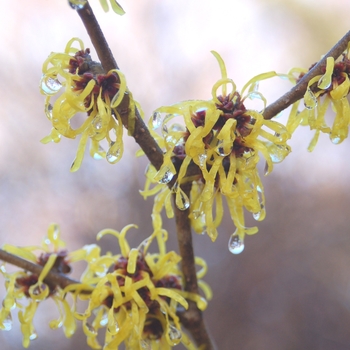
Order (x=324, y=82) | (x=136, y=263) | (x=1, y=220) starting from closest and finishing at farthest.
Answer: (x=324, y=82), (x=136, y=263), (x=1, y=220)

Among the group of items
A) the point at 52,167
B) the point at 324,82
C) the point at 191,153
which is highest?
the point at 324,82

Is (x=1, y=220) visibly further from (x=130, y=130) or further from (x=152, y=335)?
(x=130, y=130)

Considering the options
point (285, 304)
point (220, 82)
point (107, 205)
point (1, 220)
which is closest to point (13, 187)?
point (1, 220)

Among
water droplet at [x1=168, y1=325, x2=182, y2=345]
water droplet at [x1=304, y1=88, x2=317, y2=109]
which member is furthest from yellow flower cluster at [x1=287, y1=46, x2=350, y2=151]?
water droplet at [x1=168, y1=325, x2=182, y2=345]

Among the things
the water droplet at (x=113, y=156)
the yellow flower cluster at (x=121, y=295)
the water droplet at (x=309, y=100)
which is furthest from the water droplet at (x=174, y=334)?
the water droplet at (x=309, y=100)

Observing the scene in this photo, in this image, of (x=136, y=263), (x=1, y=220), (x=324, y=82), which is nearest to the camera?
(x=324, y=82)

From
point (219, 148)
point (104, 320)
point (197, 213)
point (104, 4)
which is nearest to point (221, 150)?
point (219, 148)
